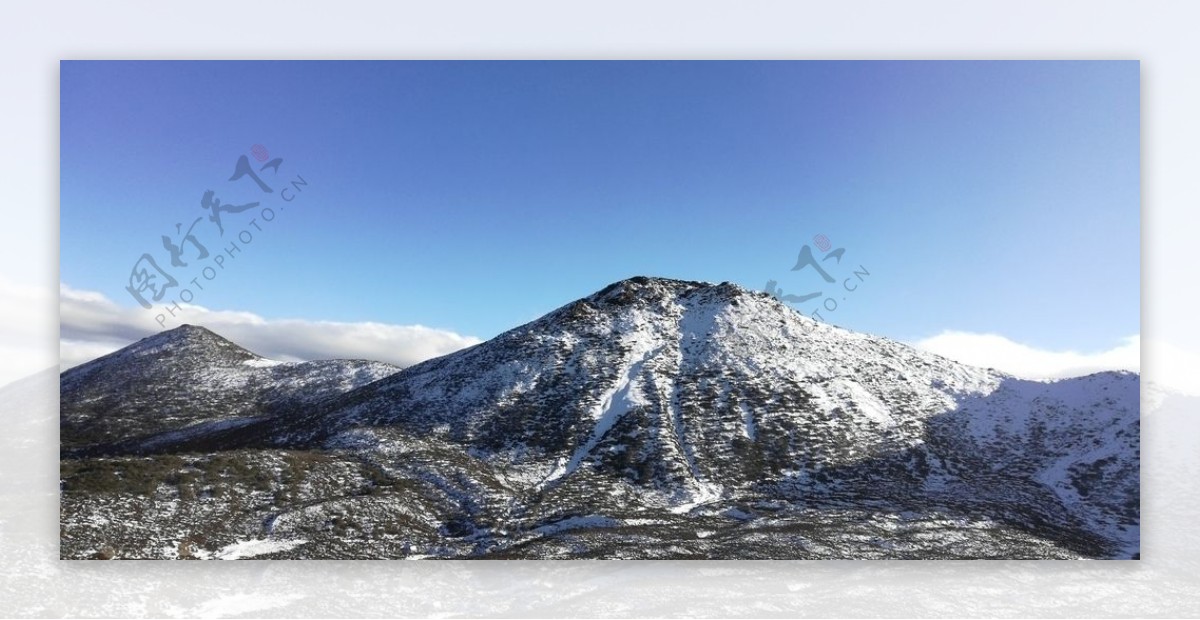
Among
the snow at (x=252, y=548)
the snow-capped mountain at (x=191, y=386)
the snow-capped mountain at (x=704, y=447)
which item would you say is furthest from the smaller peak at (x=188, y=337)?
the snow at (x=252, y=548)

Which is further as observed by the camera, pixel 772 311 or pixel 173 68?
pixel 772 311

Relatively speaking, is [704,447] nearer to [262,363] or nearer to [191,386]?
[191,386]

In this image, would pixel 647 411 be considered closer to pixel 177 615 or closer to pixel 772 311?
pixel 772 311

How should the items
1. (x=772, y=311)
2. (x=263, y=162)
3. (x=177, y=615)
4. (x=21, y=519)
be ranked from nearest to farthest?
(x=177, y=615) < (x=21, y=519) < (x=263, y=162) < (x=772, y=311)

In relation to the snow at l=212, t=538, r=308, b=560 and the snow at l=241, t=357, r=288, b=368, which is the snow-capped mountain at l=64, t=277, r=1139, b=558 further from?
the snow at l=241, t=357, r=288, b=368

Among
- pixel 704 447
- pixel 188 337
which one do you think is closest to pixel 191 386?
pixel 188 337

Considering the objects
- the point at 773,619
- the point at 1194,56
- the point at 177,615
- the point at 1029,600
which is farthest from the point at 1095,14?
the point at 177,615
